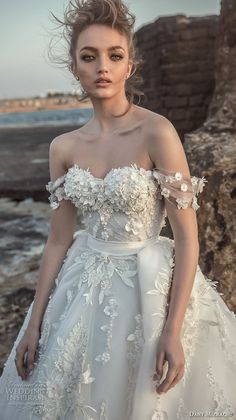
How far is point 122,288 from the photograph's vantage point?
1643 millimetres

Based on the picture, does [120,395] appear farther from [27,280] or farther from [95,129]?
[27,280]

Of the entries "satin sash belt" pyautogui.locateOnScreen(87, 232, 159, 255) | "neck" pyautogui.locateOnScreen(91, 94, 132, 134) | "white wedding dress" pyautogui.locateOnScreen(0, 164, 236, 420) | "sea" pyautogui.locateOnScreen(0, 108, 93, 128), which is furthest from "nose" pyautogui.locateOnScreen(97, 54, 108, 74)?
"sea" pyautogui.locateOnScreen(0, 108, 93, 128)

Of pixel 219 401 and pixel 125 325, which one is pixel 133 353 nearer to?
pixel 125 325

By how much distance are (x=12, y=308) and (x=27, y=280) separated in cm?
72

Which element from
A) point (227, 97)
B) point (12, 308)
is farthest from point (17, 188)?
point (227, 97)

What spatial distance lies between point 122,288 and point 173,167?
1.41 ft

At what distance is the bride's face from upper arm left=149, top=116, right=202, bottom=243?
211mm

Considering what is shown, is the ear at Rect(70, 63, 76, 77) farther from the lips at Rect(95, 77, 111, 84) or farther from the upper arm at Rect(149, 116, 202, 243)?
the upper arm at Rect(149, 116, 202, 243)

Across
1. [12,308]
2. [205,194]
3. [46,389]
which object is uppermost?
[205,194]

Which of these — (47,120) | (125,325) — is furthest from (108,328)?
(47,120)

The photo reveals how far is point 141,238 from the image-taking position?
5.56ft

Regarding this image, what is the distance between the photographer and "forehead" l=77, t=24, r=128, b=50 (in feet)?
5.31

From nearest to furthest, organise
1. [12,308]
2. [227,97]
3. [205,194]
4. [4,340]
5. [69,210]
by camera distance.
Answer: [69,210], [205,194], [227,97], [4,340], [12,308]

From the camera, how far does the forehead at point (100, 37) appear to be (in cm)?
162
